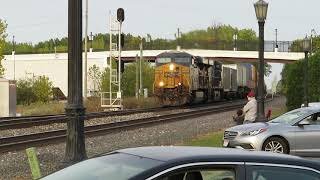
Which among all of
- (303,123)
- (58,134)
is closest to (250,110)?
(303,123)

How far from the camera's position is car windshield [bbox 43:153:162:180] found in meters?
4.81

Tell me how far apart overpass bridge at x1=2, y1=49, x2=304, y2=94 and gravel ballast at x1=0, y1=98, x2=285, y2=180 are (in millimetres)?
65654

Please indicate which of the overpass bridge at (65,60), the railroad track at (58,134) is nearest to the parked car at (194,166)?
the railroad track at (58,134)

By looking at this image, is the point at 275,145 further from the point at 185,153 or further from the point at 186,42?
the point at 186,42

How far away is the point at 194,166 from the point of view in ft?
16.0

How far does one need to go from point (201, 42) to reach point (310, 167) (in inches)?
4040

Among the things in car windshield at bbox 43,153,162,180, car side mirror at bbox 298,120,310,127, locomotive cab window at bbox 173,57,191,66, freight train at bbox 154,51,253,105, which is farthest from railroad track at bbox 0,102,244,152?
car windshield at bbox 43,153,162,180

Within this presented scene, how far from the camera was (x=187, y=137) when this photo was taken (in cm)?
2373

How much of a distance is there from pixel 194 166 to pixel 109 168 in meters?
0.65

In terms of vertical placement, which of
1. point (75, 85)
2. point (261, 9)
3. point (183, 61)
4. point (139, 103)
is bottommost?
point (139, 103)

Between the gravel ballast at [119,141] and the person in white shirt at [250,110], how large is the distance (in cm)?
366

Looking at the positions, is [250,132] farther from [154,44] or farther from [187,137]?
[154,44]

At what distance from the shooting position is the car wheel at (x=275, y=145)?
16294 mm

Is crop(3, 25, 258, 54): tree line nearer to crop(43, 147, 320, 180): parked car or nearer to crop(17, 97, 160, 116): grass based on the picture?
crop(17, 97, 160, 116): grass
